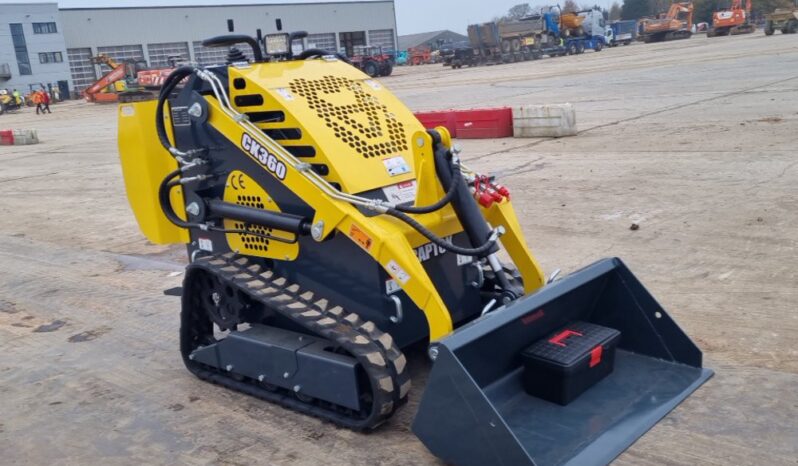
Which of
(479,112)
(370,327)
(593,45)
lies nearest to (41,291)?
(370,327)

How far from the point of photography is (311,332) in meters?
4.56

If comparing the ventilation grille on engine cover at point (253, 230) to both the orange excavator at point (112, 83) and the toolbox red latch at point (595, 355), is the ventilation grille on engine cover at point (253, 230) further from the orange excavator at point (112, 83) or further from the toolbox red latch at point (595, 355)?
the orange excavator at point (112, 83)

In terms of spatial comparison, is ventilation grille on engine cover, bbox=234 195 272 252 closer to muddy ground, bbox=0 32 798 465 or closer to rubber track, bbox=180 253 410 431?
rubber track, bbox=180 253 410 431

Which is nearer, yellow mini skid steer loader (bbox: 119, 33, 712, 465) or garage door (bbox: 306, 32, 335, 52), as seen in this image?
yellow mini skid steer loader (bbox: 119, 33, 712, 465)

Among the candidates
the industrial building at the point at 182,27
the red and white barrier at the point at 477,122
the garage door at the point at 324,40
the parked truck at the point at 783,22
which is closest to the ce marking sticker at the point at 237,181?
the red and white barrier at the point at 477,122

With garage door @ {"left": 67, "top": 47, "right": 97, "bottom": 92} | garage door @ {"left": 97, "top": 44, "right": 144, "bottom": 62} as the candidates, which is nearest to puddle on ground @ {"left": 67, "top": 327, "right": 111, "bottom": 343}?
garage door @ {"left": 67, "top": 47, "right": 97, "bottom": 92}

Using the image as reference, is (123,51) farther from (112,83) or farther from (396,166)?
(396,166)

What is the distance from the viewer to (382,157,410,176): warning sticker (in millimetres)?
4625

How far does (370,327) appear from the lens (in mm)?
4109

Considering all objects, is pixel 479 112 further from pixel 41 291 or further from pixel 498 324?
pixel 498 324

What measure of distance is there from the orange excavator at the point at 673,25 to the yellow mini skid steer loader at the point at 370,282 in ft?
176

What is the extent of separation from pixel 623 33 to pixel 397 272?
190 ft

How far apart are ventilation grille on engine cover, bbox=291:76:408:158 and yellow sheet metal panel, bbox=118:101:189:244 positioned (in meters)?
1.05

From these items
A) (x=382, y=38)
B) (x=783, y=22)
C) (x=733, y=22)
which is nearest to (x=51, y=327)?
(x=783, y=22)
